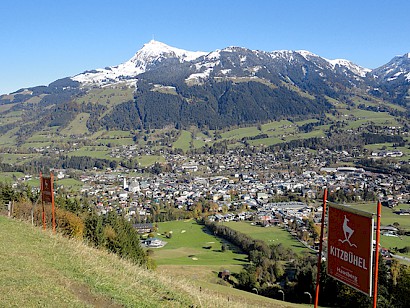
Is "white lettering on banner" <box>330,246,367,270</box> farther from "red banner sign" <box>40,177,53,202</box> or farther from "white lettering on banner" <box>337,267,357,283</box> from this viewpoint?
"red banner sign" <box>40,177,53,202</box>

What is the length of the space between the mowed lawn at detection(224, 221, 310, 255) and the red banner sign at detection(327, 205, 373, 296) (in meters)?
35.6

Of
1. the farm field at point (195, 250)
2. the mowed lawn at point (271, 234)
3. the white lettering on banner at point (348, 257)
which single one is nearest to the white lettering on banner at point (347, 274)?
the white lettering on banner at point (348, 257)

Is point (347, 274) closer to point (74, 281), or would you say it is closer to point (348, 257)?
point (348, 257)

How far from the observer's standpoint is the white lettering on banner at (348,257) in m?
5.07

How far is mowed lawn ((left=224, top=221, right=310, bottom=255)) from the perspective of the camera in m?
42.0

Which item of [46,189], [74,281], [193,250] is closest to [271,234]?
[193,250]

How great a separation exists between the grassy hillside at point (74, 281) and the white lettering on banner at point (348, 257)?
290cm

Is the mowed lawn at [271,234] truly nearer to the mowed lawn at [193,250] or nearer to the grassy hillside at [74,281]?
the mowed lawn at [193,250]

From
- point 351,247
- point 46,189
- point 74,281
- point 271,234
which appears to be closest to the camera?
point 351,247

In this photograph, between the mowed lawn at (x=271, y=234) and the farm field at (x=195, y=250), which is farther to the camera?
the mowed lawn at (x=271, y=234)

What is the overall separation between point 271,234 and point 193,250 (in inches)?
419

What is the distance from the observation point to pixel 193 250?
42.9m

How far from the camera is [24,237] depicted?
10.5 metres

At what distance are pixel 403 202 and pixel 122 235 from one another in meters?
54.5
